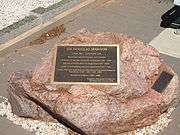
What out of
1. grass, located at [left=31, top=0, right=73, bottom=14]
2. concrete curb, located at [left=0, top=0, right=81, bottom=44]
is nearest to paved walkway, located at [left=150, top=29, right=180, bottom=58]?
concrete curb, located at [left=0, top=0, right=81, bottom=44]

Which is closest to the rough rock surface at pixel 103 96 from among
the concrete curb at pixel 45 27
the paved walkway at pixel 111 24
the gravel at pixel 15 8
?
the paved walkway at pixel 111 24

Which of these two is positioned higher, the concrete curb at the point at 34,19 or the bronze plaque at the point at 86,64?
the bronze plaque at the point at 86,64

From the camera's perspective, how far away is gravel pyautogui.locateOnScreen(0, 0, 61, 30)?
7.93 m

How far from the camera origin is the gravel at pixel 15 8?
7932mm

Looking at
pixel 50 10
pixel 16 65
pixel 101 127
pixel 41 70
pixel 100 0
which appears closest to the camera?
pixel 101 127

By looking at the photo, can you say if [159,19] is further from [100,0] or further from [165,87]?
[165,87]

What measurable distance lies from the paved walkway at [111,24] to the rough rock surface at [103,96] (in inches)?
41.4

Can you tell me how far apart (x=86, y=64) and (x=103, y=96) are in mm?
557

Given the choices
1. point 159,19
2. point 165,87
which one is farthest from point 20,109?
point 159,19

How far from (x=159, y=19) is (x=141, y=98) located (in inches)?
136

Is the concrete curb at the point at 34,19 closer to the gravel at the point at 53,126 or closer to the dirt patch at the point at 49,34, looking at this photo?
the dirt patch at the point at 49,34

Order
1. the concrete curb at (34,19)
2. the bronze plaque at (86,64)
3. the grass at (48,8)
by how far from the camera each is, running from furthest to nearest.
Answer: the grass at (48,8) → the concrete curb at (34,19) → the bronze plaque at (86,64)

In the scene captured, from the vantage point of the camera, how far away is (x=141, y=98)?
5.10 m

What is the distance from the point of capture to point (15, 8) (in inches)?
330
